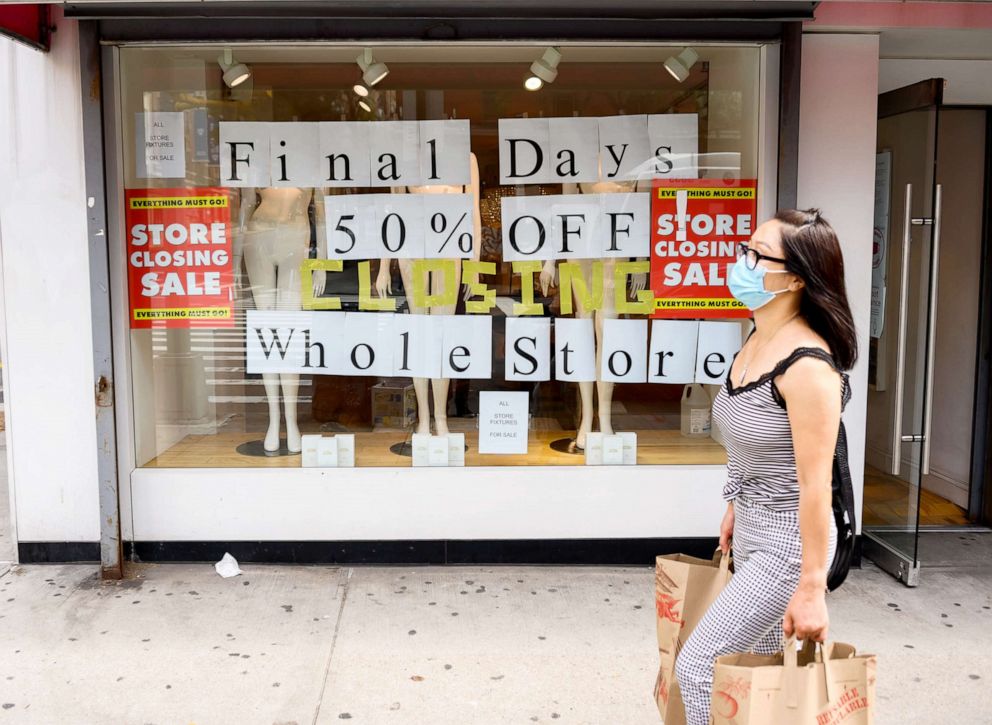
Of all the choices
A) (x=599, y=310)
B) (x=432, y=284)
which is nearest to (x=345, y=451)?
(x=432, y=284)

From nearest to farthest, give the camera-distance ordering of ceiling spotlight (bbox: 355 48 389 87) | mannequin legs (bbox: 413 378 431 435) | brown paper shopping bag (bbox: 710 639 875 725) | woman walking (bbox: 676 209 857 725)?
brown paper shopping bag (bbox: 710 639 875 725) → woman walking (bbox: 676 209 857 725) → ceiling spotlight (bbox: 355 48 389 87) → mannequin legs (bbox: 413 378 431 435)

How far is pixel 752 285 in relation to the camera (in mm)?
2131

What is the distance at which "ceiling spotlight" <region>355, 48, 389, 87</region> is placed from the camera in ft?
14.4

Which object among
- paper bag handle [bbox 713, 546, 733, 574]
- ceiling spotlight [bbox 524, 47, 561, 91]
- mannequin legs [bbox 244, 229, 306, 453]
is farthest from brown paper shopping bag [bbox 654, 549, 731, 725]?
ceiling spotlight [bbox 524, 47, 561, 91]

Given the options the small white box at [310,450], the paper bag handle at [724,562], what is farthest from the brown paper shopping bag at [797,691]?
the small white box at [310,450]

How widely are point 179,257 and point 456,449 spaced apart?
1785mm

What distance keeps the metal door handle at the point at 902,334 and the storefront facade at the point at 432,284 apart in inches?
7.1

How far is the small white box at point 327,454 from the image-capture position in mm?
4566

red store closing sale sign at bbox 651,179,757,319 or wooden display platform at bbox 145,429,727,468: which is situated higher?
red store closing sale sign at bbox 651,179,757,319

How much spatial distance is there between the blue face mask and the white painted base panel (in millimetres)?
2392

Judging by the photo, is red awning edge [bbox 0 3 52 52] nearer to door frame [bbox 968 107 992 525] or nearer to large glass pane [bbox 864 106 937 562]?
large glass pane [bbox 864 106 937 562]

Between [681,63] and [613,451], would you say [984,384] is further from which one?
[681,63]

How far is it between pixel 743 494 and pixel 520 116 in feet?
9.65

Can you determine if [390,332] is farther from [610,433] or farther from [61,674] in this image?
[61,674]
